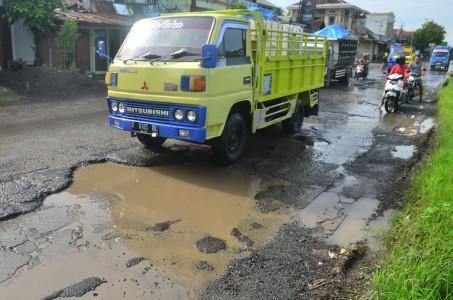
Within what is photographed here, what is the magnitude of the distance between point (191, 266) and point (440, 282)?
1.96m

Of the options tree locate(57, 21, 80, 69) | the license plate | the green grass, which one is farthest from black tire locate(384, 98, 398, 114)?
tree locate(57, 21, 80, 69)

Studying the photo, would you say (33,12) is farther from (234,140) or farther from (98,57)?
(234,140)

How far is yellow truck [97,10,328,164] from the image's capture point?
18.2 ft

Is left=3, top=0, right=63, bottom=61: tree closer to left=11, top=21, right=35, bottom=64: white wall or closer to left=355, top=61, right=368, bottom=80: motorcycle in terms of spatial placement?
→ left=11, top=21, right=35, bottom=64: white wall

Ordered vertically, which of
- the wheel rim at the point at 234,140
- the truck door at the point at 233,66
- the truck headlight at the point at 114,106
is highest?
the truck door at the point at 233,66

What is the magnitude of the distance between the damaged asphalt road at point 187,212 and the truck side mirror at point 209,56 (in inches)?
64.0

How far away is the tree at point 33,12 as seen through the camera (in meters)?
13.6

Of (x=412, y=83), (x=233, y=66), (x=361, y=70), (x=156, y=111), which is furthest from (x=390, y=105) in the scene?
(x=361, y=70)

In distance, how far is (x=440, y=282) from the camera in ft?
9.28

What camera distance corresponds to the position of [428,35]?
79062 mm

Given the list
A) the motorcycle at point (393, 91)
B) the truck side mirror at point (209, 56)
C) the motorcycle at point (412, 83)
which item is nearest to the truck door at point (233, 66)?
the truck side mirror at point (209, 56)

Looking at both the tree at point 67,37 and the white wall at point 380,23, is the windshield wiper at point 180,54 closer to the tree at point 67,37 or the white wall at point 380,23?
the tree at point 67,37

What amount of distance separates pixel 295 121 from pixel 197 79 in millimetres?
4121

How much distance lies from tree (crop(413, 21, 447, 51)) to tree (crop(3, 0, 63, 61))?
7952 centimetres
